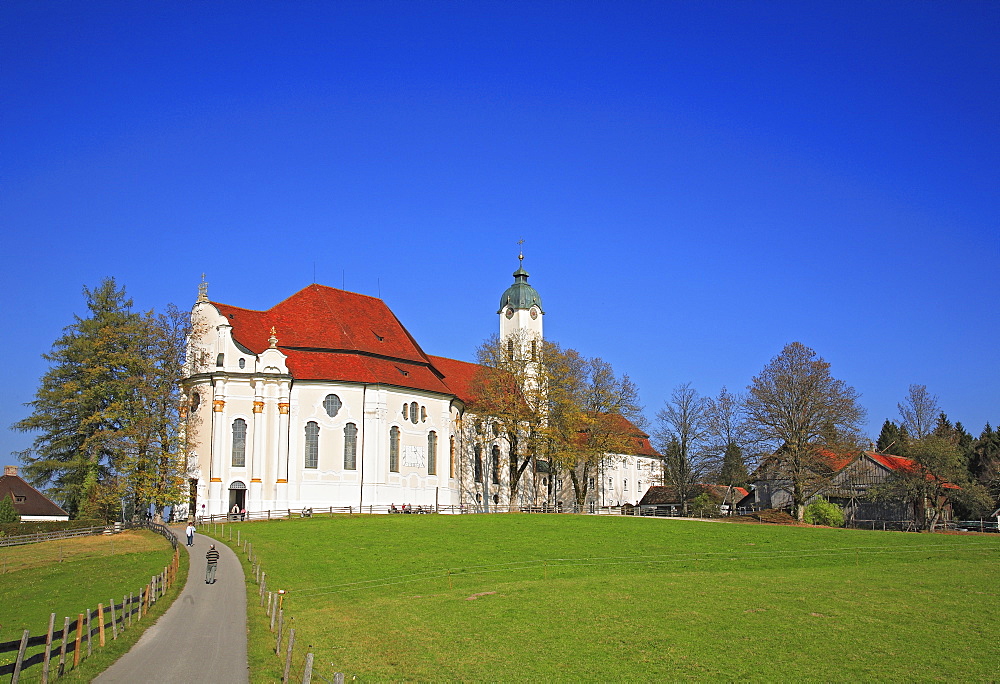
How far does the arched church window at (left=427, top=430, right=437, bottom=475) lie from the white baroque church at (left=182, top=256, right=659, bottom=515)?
91mm

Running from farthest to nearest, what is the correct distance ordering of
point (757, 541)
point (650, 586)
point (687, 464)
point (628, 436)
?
point (687, 464) → point (628, 436) → point (757, 541) → point (650, 586)

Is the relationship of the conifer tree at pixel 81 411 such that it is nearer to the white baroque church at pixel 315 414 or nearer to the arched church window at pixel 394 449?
the white baroque church at pixel 315 414

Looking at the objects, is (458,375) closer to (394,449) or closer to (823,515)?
(394,449)

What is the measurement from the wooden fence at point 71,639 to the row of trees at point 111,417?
1120 inches

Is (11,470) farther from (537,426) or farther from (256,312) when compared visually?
(537,426)

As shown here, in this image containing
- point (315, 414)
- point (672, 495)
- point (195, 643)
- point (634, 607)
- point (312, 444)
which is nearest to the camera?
point (195, 643)

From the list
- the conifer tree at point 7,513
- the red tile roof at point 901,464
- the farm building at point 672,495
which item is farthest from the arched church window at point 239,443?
the farm building at point 672,495

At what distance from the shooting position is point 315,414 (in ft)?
195

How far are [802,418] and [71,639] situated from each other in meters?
46.1

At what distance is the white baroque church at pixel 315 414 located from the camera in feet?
187

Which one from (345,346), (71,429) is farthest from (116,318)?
(345,346)

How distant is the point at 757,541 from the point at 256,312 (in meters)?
39.7

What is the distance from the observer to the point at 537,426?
6256 cm

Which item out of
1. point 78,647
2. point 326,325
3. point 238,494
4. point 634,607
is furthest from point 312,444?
point 78,647
